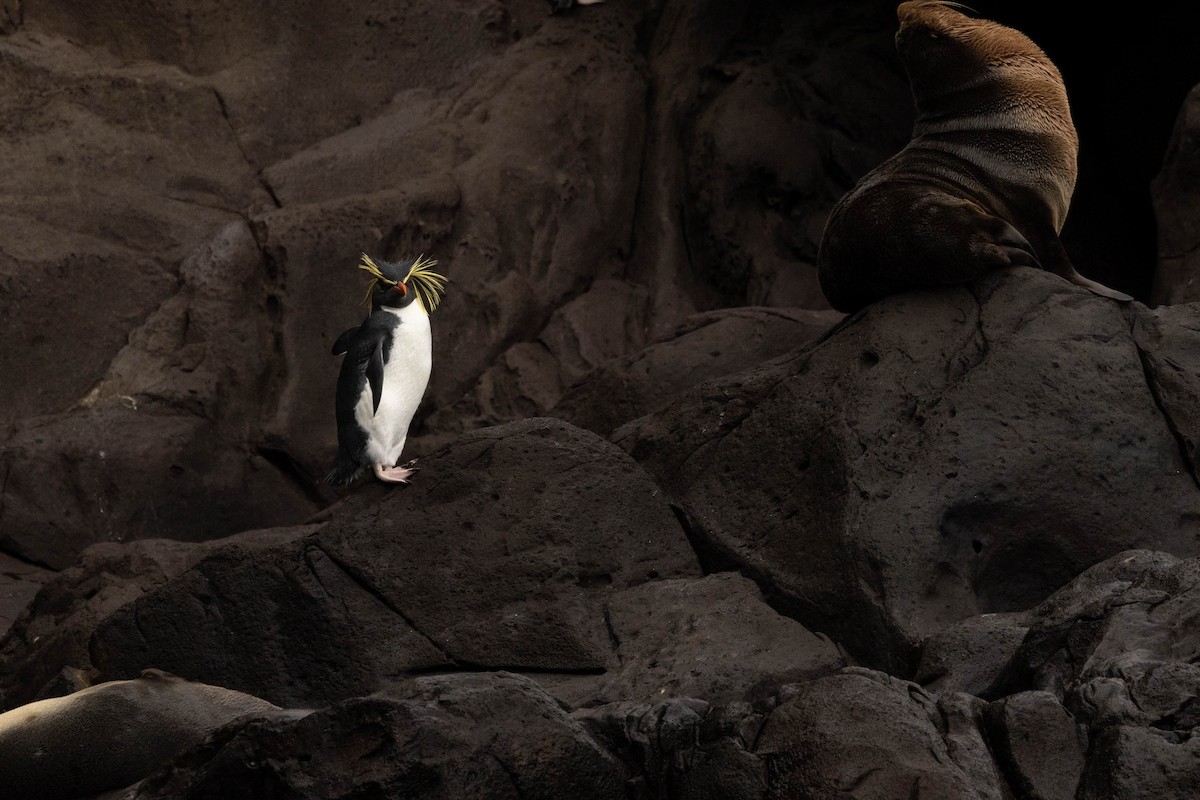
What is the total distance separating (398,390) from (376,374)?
0.13m

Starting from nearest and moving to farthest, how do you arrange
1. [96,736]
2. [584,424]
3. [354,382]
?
[96,736] → [354,382] → [584,424]

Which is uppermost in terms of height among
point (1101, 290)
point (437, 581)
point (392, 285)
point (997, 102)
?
point (997, 102)

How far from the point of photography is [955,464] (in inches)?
224

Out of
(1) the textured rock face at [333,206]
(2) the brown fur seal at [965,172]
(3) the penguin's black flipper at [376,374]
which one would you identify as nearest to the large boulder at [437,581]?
(3) the penguin's black flipper at [376,374]

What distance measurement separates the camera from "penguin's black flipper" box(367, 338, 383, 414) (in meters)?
6.70

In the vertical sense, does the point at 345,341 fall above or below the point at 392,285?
below

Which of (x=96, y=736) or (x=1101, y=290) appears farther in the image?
(x=1101, y=290)

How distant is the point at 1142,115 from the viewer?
384 inches

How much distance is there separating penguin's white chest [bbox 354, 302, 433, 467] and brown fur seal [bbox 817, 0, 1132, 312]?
1843 mm

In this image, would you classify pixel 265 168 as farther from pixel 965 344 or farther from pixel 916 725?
pixel 916 725

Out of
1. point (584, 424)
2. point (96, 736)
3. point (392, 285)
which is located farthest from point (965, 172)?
point (96, 736)

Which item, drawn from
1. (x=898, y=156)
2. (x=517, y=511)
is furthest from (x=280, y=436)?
(x=898, y=156)

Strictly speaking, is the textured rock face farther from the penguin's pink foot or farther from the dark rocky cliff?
the penguin's pink foot

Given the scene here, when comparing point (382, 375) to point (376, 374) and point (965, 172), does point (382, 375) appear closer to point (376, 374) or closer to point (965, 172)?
point (376, 374)
